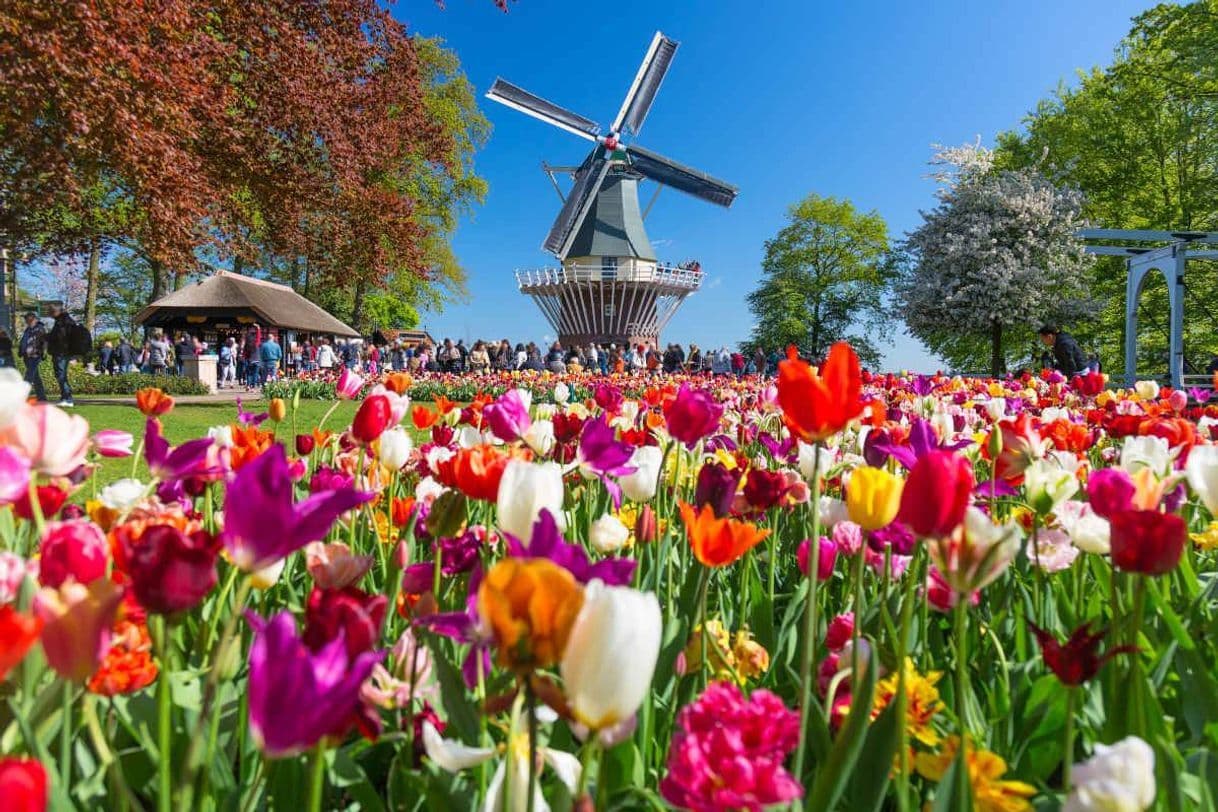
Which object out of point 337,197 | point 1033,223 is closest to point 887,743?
point 337,197

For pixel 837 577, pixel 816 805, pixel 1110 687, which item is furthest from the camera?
pixel 837 577

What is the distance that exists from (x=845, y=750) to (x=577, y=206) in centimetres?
3296

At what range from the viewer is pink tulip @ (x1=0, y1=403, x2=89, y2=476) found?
912mm

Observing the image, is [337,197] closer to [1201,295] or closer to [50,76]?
[50,76]

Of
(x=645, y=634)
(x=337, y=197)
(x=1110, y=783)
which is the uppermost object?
(x=337, y=197)

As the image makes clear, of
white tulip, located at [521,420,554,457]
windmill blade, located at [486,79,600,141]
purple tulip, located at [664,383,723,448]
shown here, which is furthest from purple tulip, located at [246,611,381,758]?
windmill blade, located at [486,79,600,141]

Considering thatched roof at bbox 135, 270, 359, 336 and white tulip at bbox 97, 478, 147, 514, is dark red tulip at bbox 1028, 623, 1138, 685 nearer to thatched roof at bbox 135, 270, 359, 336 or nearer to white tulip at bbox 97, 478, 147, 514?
white tulip at bbox 97, 478, 147, 514

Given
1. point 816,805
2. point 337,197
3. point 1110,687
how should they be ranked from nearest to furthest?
point 816,805, point 1110,687, point 337,197

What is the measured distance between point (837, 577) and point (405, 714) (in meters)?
1.36

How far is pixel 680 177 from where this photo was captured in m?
33.5

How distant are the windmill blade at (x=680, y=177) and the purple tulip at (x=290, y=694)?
110 ft

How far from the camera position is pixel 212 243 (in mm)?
13156

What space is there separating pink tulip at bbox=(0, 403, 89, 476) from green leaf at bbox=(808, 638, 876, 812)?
91cm

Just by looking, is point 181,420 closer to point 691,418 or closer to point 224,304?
point 691,418
